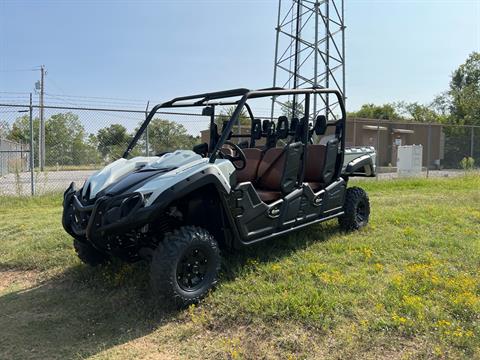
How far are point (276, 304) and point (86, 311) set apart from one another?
5.15ft

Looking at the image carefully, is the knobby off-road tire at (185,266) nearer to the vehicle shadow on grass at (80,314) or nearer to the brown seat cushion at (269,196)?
the vehicle shadow on grass at (80,314)

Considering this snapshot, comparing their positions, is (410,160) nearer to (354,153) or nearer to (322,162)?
(354,153)

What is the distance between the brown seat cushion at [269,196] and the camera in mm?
4125

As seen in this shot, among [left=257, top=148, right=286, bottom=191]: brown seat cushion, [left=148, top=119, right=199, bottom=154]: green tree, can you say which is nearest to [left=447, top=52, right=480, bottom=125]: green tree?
[left=148, top=119, right=199, bottom=154]: green tree

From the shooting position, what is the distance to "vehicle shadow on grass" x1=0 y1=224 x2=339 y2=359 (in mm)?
3000

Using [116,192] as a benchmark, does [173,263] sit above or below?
below

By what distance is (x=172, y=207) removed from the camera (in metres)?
3.57

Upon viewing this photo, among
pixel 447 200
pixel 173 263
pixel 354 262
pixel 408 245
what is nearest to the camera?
pixel 173 263

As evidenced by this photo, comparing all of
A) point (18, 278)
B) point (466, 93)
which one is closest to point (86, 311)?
point (18, 278)

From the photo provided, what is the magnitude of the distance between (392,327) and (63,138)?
1016 centimetres

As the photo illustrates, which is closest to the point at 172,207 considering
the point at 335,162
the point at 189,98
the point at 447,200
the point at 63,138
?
the point at 189,98

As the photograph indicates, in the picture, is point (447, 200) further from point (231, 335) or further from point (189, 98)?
point (231, 335)

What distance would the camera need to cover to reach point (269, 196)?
4.17 m

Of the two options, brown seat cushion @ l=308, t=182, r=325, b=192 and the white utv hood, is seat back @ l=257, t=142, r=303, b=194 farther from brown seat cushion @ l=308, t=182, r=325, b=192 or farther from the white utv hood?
the white utv hood
